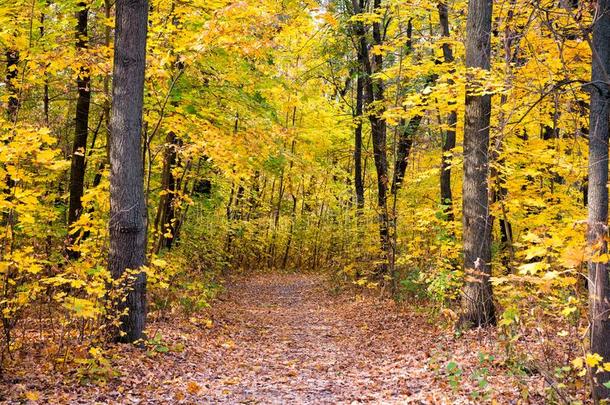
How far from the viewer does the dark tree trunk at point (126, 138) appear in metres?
7.11

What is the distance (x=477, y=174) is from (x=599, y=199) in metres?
3.39

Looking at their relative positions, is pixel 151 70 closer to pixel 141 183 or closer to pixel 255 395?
pixel 141 183

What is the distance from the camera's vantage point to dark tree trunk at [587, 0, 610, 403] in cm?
462

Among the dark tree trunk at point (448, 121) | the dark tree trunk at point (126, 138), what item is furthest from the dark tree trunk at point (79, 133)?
the dark tree trunk at point (448, 121)

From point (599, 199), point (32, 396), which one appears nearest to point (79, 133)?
point (32, 396)

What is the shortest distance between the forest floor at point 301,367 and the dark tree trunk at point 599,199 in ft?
2.74

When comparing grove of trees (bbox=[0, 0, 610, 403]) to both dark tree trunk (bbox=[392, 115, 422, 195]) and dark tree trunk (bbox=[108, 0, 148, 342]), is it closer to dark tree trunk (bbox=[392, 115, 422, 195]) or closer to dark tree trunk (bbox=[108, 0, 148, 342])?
dark tree trunk (bbox=[108, 0, 148, 342])

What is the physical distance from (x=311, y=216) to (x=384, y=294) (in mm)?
17726

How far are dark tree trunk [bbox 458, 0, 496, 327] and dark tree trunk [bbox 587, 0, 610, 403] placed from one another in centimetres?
299

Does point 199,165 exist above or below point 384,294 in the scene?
above

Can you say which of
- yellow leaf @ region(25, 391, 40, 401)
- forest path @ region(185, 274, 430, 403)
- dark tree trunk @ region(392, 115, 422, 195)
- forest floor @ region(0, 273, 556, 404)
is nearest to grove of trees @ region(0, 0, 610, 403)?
dark tree trunk @ region(392, 115, 422, 195)

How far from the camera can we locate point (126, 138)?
714 centimetres

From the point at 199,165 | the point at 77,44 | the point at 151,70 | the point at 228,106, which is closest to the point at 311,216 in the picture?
the point at 199,165

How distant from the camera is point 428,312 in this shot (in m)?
10.7
